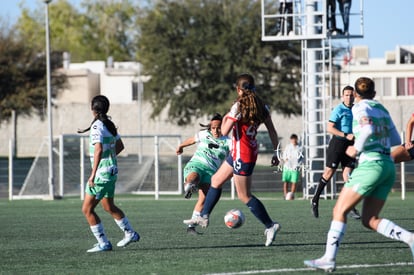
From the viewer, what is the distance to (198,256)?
37.4 feet

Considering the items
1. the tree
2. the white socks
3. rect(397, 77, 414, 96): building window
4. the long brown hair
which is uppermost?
the tree

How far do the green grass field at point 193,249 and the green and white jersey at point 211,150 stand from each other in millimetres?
1036

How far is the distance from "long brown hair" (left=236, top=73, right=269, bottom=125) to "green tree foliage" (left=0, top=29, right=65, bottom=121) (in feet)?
155

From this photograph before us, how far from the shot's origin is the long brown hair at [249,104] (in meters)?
12.0

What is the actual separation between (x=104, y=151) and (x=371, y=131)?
4057mm

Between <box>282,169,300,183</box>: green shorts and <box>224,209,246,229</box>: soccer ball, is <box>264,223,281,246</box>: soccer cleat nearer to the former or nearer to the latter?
<box>224,209,246,229</box>: soccer ball

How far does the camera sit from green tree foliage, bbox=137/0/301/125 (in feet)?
179

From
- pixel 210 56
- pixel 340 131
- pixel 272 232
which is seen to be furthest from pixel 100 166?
pixel 210 56

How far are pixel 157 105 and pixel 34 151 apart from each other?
1679 centimetres

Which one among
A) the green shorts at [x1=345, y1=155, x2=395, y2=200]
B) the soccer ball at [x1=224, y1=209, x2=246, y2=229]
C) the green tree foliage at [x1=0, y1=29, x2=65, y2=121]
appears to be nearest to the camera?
the green shorts at [x1=345, y1=155, x2=395, y2=200]

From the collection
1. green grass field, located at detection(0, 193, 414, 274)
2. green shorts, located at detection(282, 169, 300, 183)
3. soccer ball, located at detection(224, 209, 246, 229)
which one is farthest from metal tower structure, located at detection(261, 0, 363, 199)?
soccer ball, located at detection(224, 209, 246, 229)

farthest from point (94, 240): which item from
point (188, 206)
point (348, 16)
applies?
point (348, 16)

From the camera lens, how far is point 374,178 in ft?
30.5

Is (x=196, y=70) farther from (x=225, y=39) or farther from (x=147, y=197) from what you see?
(x=147, y=197)
